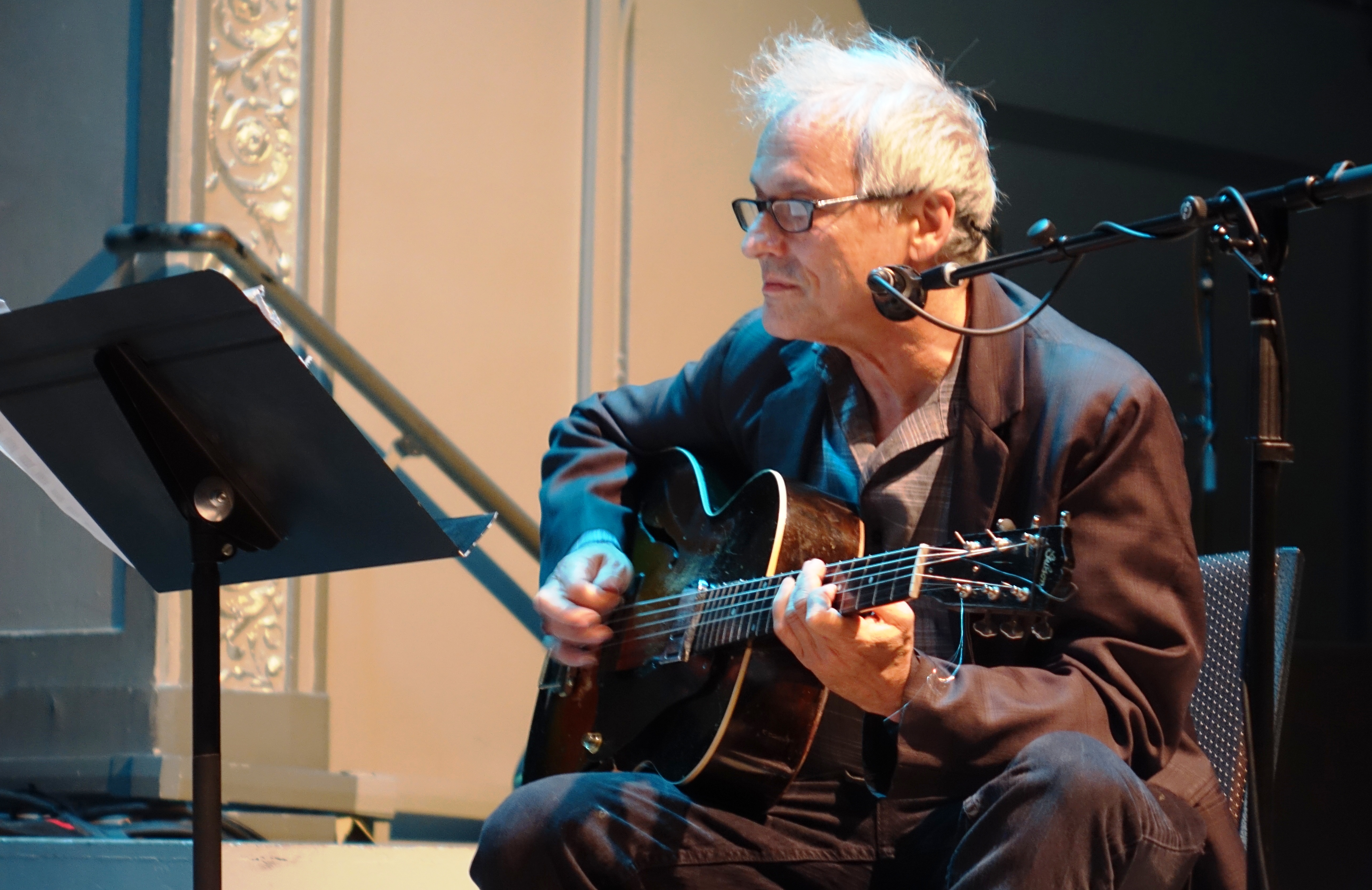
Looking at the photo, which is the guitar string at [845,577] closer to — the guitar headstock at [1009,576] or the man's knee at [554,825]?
A: the guitar headstock at [1009,576]

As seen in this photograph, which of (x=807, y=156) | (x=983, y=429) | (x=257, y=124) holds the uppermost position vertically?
(x=257, y=124)

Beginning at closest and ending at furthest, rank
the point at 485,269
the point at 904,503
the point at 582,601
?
the point at 904,503 < the point at 582,601 < the point at 485,269

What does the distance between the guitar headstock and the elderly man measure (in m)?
0.07

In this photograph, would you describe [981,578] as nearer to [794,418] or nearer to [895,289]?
[895,289]

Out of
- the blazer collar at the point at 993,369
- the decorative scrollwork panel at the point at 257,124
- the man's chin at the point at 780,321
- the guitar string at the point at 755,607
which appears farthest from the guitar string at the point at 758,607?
the decorative scrollwork panel at the point at 257,124

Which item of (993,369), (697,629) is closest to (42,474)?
(697,629)

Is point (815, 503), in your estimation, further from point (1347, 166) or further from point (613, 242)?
point (613, 242)

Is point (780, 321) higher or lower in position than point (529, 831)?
higher

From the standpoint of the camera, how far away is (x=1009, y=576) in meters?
1.45

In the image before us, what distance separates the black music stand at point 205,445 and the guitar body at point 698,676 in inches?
17.4

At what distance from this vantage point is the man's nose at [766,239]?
1.97 metres

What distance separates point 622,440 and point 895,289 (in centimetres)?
102

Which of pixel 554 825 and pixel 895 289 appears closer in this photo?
pixel 895 289

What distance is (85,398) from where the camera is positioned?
152cm
